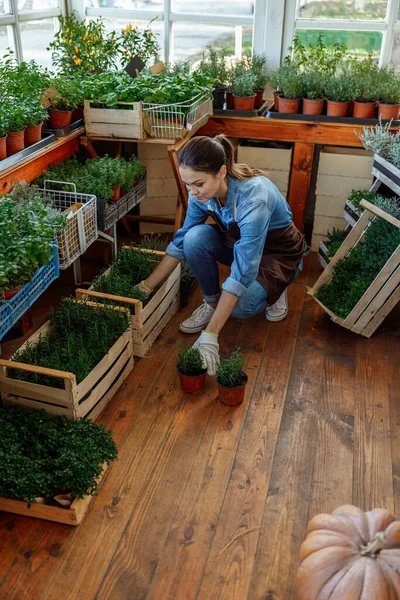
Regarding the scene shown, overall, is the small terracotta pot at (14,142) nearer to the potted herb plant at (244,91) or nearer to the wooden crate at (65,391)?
the wooden crate at (65,391)

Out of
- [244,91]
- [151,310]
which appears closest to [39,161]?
[151,310]

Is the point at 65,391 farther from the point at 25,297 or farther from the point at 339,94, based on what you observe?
the point at 339,94

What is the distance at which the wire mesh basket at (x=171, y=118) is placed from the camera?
Answer: 11.1 ft

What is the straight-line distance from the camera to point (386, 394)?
2.87 metres

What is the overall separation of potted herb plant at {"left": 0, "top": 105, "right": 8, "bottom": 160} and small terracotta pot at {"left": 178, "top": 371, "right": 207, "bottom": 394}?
135 centimetres

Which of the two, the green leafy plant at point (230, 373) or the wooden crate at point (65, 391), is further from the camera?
the green leafy plant at point (230, 373)

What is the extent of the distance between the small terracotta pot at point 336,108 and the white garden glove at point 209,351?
6.06 feet

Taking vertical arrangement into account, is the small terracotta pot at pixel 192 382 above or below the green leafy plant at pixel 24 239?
below

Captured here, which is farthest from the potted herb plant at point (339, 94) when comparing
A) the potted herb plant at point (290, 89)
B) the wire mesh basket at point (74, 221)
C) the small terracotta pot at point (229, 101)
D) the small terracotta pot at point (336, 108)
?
the wire mesh basket at point (74, 221)

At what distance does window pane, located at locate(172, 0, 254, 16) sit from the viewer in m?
4.04

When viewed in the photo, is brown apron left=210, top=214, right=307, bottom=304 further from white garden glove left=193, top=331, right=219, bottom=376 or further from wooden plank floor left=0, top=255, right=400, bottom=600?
white garden glove left=193, top=331, right=219, bottom=376

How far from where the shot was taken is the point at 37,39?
3891 millimetres

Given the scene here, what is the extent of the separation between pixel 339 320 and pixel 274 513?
50.9 inches

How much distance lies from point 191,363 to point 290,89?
6.74ft
